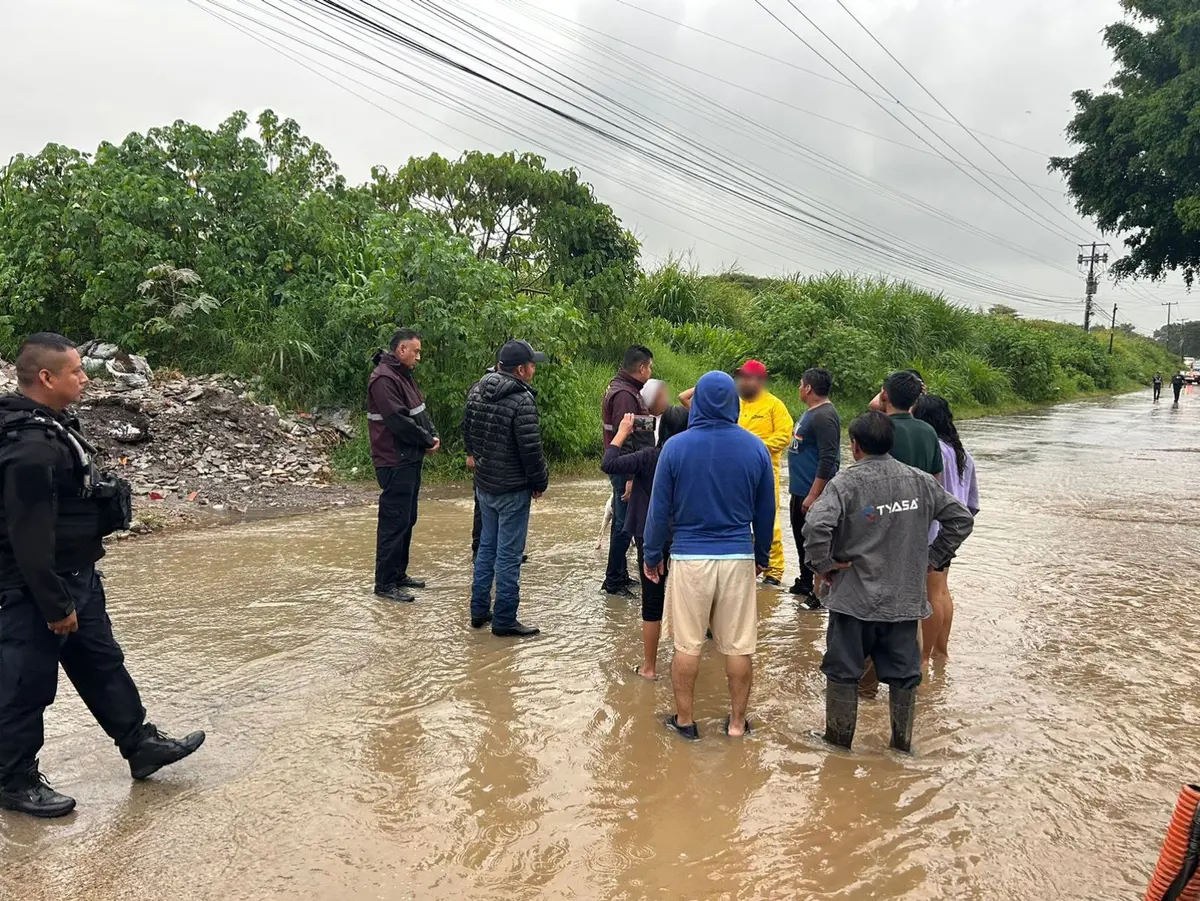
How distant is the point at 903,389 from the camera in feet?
16.7

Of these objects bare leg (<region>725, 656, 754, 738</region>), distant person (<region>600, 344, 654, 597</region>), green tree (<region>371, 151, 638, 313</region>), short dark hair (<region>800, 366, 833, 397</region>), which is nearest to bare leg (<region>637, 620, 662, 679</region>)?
bare leg (<region>725, 656, 754, 738</region>)

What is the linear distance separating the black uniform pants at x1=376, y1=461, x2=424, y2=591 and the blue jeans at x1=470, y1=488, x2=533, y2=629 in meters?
0.83

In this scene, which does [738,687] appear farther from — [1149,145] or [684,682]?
[1149,145]

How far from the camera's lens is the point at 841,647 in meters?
4.23

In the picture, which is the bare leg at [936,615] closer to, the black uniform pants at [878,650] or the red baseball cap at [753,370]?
the black uniform pants at [878,650]

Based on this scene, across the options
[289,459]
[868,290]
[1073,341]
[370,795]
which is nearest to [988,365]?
[868,290]

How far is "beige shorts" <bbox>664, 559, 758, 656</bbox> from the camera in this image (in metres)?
4.27

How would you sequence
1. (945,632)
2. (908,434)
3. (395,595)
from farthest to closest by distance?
(395,595) → (945,632) → (908,434)

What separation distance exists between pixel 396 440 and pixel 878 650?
3881 millimetres

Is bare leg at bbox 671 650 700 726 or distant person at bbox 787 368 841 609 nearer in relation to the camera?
bare leg at bbox 671 650 700 726

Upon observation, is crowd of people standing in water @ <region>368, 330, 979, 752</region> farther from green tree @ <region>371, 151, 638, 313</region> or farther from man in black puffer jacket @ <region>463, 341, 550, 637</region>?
green tree @ <region>371, 151, 638, 313</region>

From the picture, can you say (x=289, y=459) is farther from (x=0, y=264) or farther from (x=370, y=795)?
(x=370, y=795)

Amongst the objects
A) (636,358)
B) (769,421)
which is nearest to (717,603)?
(636,358)

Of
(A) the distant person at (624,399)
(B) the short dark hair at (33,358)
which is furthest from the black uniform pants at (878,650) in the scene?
(B) the short dark hair at (33,358)
